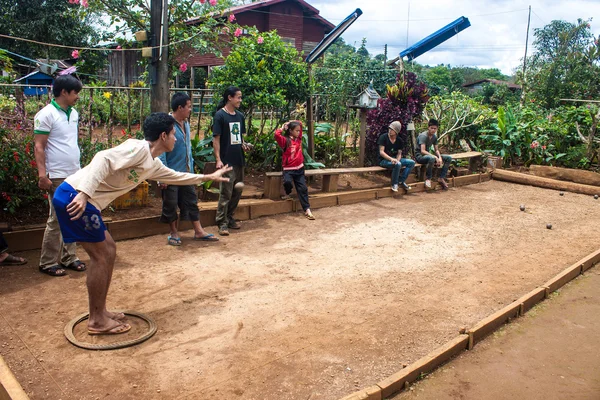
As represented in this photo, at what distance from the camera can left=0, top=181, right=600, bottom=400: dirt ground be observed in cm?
356

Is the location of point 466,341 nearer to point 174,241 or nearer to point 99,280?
point 99,280

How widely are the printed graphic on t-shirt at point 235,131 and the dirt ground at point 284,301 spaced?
1.27 m

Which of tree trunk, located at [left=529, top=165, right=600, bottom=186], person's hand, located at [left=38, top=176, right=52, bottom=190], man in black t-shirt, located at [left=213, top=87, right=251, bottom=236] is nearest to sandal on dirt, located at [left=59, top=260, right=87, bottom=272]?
person's hand, located at [left=38, top=176, right=52, bottom=190]

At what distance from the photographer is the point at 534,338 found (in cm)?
455

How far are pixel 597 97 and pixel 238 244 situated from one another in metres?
19.6

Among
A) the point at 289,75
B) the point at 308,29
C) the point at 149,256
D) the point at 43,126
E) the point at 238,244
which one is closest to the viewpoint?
the point at 43,126

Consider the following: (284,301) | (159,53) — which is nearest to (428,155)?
(159,53)

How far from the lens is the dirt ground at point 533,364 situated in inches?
145

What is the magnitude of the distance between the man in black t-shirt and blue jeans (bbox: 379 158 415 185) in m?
3.72

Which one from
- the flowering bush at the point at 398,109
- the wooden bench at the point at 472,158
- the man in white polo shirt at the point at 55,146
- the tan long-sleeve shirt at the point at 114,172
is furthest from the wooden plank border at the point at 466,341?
the wooden bench at the point at 472,158

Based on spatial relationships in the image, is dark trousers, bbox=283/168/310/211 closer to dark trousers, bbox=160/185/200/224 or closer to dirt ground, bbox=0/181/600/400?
dirt ground, bbox=0/181/600/400

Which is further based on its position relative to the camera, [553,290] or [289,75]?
[289,75]

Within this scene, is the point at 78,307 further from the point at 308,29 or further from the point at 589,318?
the point at 308,29

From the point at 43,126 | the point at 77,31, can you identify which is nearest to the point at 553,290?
the point at 43,126
